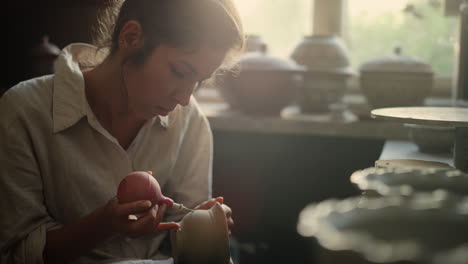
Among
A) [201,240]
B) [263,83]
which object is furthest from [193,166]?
[263,83]

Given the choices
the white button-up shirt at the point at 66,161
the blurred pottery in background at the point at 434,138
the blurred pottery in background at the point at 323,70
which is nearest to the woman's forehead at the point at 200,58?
the white button-up shirt at the point at 66,161

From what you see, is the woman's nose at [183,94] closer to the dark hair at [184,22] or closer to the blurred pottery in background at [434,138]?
the dark hair at [184,22]

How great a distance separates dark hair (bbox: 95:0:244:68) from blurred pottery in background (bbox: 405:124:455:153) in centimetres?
86

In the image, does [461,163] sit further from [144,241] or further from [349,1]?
[349,1]

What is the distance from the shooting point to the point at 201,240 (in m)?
0.89

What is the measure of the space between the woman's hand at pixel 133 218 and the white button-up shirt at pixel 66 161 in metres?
0.22

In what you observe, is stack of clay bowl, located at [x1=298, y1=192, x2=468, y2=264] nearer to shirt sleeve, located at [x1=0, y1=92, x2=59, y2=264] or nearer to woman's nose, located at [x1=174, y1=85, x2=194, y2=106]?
woman's nose, located at [x1=174, y1=85, x2=194, y2=106]

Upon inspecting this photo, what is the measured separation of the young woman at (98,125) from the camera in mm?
1083

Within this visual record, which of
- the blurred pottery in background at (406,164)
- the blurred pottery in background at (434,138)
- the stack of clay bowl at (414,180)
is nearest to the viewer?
the stack of clay bowl at (414,180)

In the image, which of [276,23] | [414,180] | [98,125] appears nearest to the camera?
[414,180]

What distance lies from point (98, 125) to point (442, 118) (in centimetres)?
79

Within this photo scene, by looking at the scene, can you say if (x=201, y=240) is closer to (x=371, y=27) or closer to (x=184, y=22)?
(x=184, y=22)

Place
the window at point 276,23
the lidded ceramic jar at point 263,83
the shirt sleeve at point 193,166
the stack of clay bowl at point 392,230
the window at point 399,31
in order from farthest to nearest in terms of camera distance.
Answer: the window at point 276,23
the window at point 399,31
the lidded ceramic jar at point 263,83
the shirt sleeve at point 193,166
the stack of clay bowl at point 392,230

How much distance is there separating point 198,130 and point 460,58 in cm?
117
